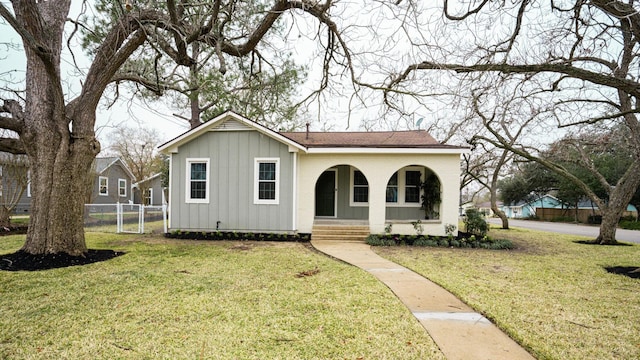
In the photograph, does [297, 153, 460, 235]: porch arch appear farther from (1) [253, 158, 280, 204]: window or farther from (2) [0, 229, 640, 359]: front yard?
(2) [0, 229, 640, 359]: front yard

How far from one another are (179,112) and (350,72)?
12.6 meters

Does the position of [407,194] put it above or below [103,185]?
below

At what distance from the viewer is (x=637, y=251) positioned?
8883 millimetres

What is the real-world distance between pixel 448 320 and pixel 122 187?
1167 inches

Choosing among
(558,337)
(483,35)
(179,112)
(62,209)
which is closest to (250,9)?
(483,35)

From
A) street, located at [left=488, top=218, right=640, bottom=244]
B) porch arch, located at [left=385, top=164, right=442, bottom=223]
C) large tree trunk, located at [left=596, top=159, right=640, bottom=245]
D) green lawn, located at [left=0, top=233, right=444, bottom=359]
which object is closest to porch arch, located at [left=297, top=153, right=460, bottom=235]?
porch arch, located at [left=385, top=164, right=442, bottom=223]

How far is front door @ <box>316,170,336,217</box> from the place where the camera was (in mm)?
11898

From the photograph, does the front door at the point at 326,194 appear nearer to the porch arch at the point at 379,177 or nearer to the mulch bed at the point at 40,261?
the porch arch at the point at 379,177

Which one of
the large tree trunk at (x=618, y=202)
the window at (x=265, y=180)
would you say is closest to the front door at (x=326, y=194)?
the window at (x=265, y=180)

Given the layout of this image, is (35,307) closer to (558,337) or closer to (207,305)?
(207,305)

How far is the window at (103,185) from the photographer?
23356 mm

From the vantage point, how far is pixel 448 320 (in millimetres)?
3520

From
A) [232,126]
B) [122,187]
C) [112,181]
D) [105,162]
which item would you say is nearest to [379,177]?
[232,126]

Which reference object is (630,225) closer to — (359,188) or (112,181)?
(359,188)
